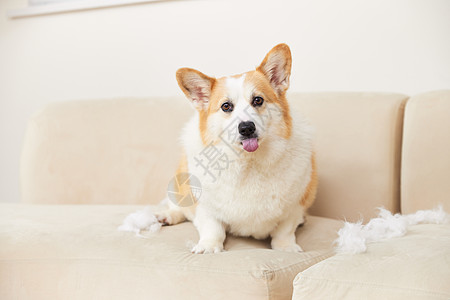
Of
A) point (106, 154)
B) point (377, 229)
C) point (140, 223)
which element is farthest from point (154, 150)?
point (377, 229)

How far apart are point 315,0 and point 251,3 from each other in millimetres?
331

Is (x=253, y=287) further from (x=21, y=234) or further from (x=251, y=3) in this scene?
(x=251, y=3)

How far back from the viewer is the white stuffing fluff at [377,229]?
52.9 inches

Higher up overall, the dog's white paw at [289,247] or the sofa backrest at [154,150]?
the sofa backrest at [154,150]

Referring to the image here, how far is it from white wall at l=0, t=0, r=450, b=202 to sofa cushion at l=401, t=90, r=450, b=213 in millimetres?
392

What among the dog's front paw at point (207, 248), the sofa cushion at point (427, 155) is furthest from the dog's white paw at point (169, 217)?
the sofa cushion at point (427, 155)

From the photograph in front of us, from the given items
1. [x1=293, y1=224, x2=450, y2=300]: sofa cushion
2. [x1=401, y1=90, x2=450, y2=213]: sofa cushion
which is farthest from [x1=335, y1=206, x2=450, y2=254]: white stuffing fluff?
[x1=401, y1=90, x2=450, y2=213]: sofa cushion

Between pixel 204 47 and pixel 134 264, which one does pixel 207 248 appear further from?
pixel 204 47

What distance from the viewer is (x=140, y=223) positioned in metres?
1.71

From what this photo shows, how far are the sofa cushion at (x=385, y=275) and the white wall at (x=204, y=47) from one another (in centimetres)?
125

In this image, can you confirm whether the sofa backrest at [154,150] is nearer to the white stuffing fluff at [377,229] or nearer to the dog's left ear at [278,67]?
the white stuffing fluff at [377,229]

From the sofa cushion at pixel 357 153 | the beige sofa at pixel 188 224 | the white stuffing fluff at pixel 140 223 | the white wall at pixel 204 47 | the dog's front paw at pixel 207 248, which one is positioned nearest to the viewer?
the beige sofa at pixel 188 224

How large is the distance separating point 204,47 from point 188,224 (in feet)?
3.87

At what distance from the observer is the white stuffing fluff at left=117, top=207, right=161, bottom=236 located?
1698 mm
